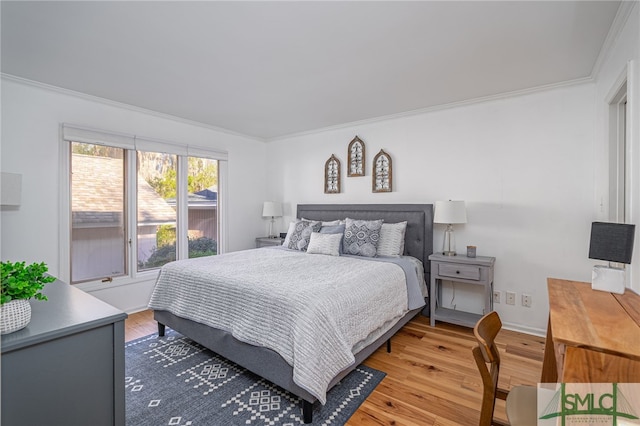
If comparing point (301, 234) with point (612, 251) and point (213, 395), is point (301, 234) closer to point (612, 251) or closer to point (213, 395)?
point (213, 395)

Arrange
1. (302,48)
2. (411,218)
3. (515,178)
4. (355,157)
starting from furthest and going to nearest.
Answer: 1. (355,157)
2. (411,218)
3. (515,178)
4. (302,48)

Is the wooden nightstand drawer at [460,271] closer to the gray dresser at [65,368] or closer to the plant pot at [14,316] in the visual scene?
the gray dresser at [65,368]

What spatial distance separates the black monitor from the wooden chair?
29.4 inches

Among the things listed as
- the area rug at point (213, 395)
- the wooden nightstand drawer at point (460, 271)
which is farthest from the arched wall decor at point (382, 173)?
the area rug at point (213, 395)

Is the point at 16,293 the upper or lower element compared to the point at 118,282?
upper

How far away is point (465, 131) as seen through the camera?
3424 millimetres

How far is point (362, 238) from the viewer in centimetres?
348

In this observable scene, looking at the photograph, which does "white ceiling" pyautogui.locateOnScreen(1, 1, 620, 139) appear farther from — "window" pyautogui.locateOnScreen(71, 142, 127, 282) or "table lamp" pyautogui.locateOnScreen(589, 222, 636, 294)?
"table lamp" pyautogui.locateOnScreen(589, 222, 636, 294)

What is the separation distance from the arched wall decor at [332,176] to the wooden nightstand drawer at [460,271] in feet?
6.24

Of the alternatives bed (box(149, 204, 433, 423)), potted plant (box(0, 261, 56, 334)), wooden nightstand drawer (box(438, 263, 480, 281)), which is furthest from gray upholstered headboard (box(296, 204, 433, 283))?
potted plant (box(0, 261, 56, 334))

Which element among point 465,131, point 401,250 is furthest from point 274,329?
point 465,131

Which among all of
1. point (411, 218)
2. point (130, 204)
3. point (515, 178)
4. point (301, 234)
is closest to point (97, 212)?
point (130, 204)

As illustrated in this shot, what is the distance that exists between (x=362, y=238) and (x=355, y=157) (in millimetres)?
1352

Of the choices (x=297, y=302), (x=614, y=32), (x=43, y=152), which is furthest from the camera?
(x=43, y=152)
